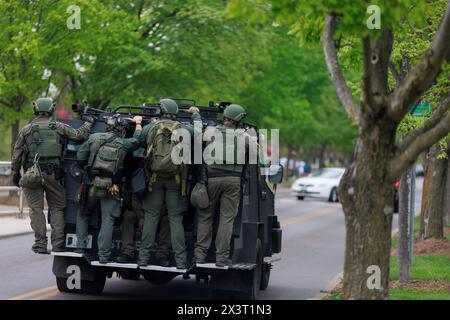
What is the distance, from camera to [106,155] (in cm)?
1060

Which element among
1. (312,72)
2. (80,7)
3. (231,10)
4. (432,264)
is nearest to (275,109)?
(312,72)

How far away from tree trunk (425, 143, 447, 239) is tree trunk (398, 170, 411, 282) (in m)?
7.11

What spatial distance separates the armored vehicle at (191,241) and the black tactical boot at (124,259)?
103mm

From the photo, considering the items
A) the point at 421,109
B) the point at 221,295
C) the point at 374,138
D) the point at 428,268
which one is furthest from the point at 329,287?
the point at 374,138

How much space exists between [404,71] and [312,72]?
3776 cm

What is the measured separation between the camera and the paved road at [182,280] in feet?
38.4

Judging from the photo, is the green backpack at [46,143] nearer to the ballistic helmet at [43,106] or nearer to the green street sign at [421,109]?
the ballistic helmet at [43,106]

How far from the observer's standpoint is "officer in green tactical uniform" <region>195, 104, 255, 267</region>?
10406 mm

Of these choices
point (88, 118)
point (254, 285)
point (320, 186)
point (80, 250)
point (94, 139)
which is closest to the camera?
point (94, 139)

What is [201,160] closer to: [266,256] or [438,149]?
[266,256]

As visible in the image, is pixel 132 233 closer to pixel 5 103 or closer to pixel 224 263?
pixel 224 263

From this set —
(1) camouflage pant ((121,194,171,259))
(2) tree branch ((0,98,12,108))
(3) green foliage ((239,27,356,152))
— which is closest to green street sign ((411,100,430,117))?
(1) camouflage pant ((121,194,171,259))

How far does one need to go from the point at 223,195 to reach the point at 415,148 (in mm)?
2607

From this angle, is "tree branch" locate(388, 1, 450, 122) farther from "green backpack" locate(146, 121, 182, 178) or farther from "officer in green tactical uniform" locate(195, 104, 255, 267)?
"green backpack" locate(146, 121, 182, 178)
